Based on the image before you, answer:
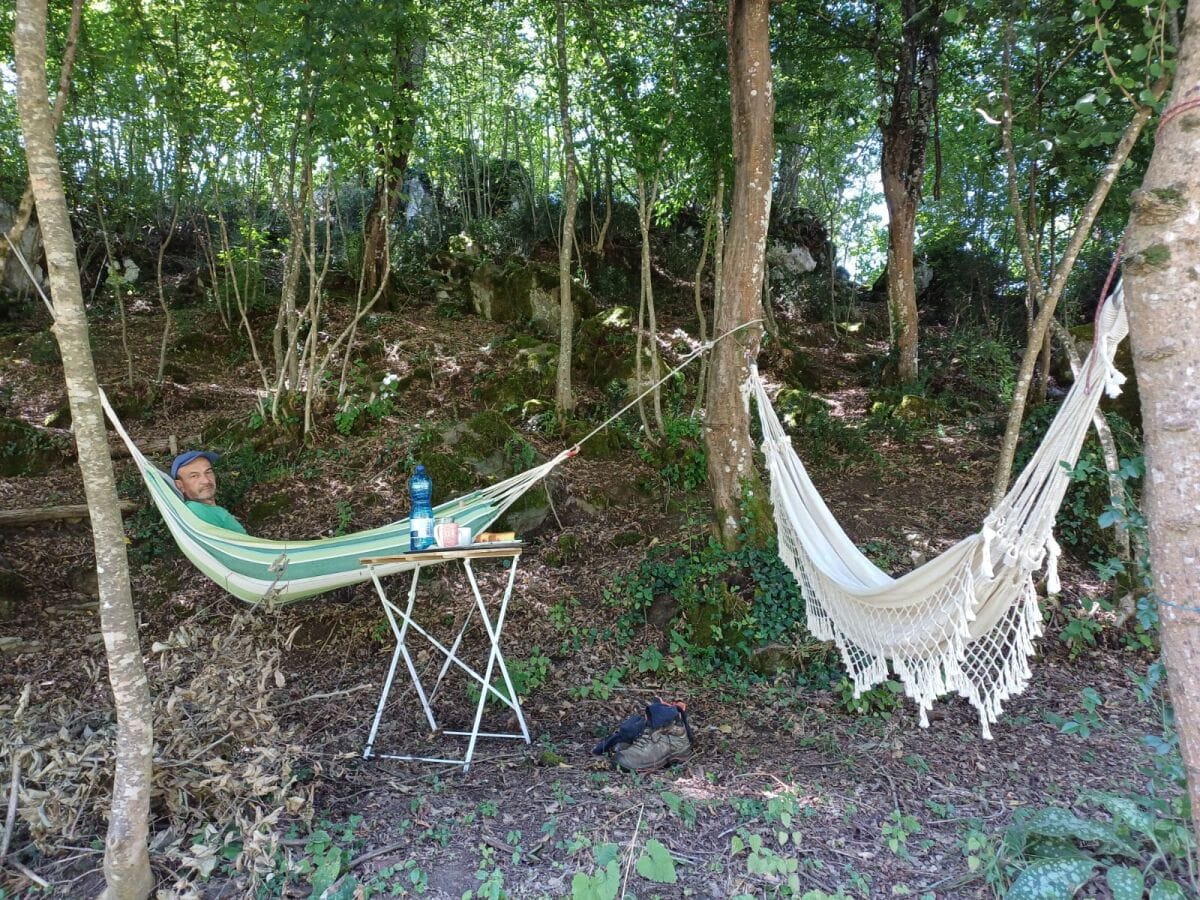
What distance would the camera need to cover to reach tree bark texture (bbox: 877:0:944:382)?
527 cm

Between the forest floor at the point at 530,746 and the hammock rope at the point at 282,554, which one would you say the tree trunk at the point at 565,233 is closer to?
the forest floor at the point at 530,746

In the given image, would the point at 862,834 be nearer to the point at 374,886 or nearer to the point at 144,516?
the point at 374,886

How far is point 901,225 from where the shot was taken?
5.61 meters

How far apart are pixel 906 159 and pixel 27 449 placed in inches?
255

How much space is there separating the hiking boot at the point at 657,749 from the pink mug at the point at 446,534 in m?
0.82

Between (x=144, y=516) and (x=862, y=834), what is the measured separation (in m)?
3.59

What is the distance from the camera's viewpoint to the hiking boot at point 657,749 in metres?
2.04

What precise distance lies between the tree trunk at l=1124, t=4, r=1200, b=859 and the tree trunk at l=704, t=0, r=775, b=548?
1683mm

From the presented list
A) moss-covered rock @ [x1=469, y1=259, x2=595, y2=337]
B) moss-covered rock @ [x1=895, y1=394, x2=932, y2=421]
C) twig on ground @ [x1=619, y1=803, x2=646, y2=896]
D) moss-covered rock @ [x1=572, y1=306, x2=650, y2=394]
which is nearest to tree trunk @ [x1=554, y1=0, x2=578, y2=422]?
moss-covered rock @ [x1=572, y1=306, x2=650, y2=394]

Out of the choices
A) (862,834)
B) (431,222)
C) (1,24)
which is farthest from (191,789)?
(431,222)

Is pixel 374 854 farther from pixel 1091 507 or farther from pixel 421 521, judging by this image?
pixel 1091 507

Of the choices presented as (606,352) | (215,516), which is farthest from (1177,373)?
(606,352)

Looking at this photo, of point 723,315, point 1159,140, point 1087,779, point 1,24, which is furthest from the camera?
point 1,24

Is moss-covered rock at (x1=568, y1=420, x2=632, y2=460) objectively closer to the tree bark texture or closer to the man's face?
the man's face
